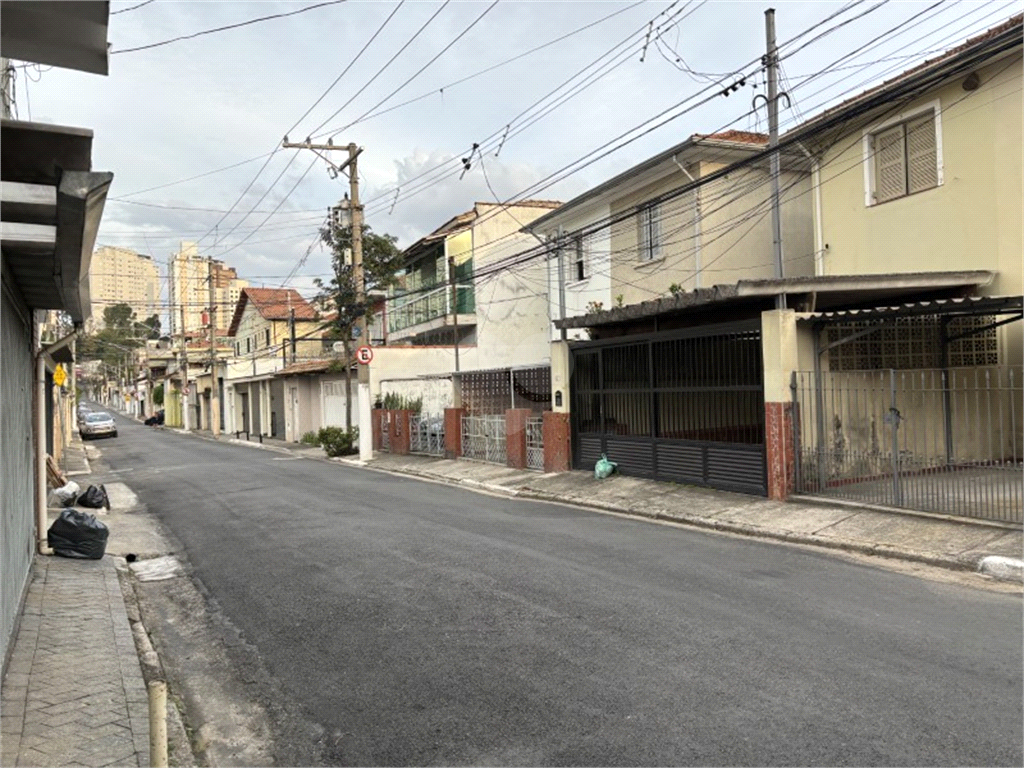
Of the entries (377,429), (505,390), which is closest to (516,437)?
(505,390)

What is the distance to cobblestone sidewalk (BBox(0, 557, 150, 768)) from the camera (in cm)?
412

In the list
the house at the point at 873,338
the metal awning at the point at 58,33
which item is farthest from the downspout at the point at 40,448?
the house at the point at 873,338

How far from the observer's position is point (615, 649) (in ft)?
18.0

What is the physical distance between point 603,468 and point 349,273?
14684 mm

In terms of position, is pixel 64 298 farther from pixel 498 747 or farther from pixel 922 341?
pixel 922 341

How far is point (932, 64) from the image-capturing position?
1356 centimetres

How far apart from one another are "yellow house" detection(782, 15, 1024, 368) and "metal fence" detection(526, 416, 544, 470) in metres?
7.28

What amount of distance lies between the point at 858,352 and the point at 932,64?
210 inches

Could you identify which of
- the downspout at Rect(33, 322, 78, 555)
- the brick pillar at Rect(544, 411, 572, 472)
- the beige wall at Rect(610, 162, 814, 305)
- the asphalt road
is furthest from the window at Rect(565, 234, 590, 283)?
the downspout at Rect(33, 322, 78, 555)

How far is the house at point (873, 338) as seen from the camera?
1173cm

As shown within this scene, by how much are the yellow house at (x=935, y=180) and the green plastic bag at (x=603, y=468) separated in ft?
20.2

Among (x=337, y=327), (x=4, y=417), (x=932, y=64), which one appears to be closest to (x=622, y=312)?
(x=932, y=64)

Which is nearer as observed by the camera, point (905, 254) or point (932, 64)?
point (932, 64)

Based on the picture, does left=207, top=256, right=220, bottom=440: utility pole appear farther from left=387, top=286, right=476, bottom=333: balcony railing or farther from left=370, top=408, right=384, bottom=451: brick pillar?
left=370, top=408, right=384, bottom=451: brick pillar
